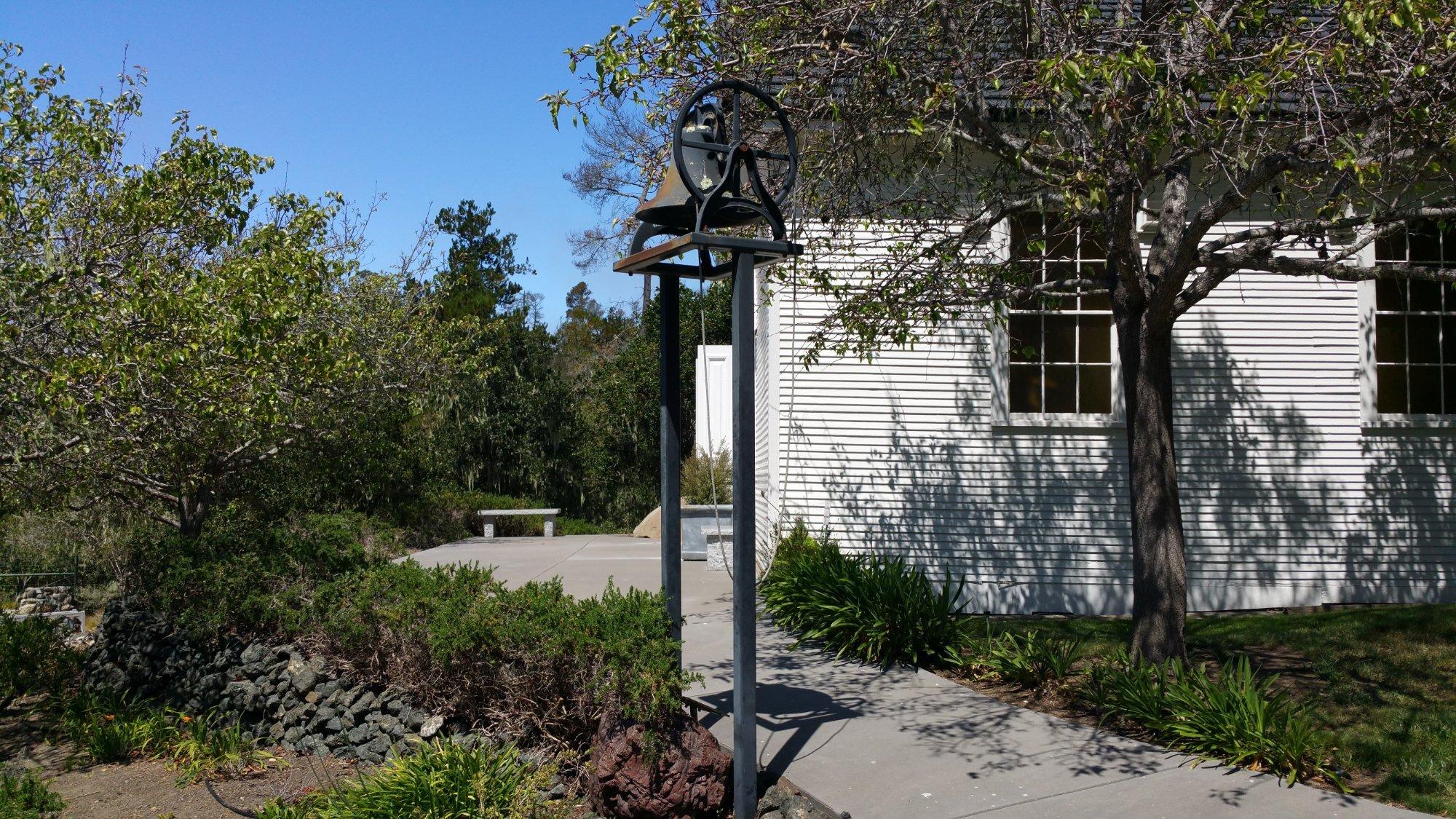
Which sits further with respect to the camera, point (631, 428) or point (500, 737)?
point (631, 428)

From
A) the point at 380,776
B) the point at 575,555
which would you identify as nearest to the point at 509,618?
the point at 380,776

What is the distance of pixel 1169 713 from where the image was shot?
6402mm

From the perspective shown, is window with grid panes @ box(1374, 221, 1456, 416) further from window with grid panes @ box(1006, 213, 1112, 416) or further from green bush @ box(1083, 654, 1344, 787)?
green bush @ box(1083, 654, 1344, 787)

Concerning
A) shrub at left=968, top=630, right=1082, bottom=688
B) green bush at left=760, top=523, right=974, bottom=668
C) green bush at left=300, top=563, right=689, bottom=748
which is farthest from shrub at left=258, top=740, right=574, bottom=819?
shrub at left=968, top=630, right=1082, bottom=688

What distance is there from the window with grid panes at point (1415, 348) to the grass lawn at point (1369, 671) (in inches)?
88.2

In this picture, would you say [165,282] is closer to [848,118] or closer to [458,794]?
[458,794]

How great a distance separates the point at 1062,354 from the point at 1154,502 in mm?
3693

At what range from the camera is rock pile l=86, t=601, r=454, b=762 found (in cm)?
665

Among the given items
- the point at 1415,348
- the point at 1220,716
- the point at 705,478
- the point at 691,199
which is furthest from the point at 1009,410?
the point at 705,478

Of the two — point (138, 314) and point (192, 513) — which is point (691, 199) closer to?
point (138, 314)

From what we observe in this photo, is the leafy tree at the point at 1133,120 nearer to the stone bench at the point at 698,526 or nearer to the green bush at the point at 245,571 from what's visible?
the green bush at the point at 245,571

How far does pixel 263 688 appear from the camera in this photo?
7.30 meters

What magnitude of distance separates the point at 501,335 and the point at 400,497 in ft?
17.5

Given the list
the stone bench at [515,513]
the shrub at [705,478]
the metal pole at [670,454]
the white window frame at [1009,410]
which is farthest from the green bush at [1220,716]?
the stone bench at [515,513]
